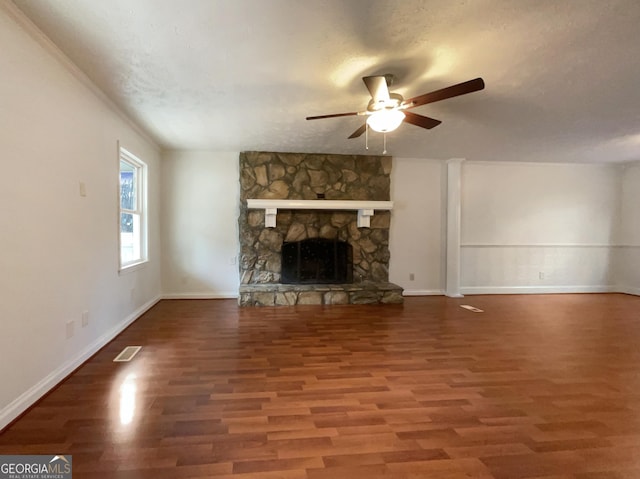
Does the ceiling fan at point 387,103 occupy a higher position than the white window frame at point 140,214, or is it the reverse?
the ceiling fan at point 387,103

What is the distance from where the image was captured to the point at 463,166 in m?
5.66

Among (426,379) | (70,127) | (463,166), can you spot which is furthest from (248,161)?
(426,379)

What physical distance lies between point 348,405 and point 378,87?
2143mm

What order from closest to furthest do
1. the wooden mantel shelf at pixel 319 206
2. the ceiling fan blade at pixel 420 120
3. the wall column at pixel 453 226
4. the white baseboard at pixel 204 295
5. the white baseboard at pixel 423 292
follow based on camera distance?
1. the ceiling fan blade at pixel 420 120
2. the wooden mantel shelf at pixel 319 206
3. the white baseboard at pixel 204 295
4. the wall column at pixel 453 226
5. the white baseboard at pixel 423 292

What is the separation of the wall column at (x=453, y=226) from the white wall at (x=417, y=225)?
138mm

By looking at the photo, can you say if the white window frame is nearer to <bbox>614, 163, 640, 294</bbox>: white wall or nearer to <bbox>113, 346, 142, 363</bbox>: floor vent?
<bbox>113, 346, 142, 363</bbox>: floor vent

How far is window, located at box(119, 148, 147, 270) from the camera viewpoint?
4.04 m

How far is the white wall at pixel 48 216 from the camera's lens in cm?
184

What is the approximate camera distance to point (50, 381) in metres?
2.21

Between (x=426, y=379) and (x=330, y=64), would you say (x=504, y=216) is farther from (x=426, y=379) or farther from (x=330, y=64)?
(x=330, y=64)

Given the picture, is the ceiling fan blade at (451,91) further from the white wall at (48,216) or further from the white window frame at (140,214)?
the white window frame at (140,214)

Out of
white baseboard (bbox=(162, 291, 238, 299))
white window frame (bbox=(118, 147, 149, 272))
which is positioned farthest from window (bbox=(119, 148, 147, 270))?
white baseboard (bbox=(162, 291, 238, 299))

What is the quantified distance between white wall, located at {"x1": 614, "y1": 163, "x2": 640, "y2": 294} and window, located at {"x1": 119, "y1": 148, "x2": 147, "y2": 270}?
25.9ft

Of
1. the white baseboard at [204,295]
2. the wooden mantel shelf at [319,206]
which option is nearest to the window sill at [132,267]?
the white baseboard at [204,295]
